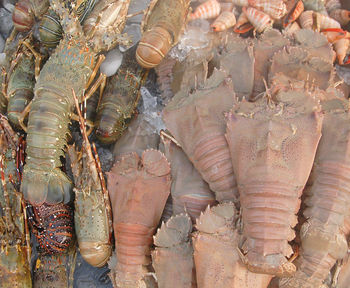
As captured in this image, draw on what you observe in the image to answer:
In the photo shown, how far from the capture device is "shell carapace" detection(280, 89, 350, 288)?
2184 mm

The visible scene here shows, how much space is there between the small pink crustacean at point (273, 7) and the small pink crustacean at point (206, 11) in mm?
373

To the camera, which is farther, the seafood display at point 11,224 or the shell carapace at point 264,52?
the shell carapace at point 264,52

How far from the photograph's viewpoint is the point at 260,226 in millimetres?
2021

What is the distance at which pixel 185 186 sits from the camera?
2465mm

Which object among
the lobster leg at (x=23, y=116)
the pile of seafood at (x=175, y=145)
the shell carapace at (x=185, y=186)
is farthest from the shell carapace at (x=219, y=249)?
the lobster leg at (x=23, y=116)

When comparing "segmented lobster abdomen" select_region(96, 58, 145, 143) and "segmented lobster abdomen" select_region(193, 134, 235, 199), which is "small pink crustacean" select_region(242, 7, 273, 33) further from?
"segmented lobster abdomen" select_region(193, 134, 235, 199)

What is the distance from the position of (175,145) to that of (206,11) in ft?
4.61

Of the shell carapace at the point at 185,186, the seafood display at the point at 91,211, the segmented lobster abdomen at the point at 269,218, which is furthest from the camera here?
the seafood display at the point at 91,211

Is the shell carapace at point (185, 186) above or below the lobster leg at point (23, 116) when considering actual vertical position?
below

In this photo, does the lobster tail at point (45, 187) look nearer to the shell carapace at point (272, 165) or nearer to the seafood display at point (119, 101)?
the seafood display at point (119, 101)

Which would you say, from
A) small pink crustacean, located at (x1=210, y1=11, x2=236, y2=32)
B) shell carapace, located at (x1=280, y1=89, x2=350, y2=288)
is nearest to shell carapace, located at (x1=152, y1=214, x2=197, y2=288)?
shell carapace, located at (x1=280, y1=89, x2=350, y2=288)

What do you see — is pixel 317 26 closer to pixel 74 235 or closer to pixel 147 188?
pixel 147 188

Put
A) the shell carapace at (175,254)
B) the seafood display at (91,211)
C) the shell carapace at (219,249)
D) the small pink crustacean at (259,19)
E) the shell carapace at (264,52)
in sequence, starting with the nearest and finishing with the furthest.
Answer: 1. the shell carapace at (219,249)
2. the shell carapace at (175,254)
3. the seafood display at (91,211)
4. the shell carapace at (264,52)
5. the small pink crustacean at (259,19)

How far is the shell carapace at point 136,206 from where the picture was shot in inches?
94.8
